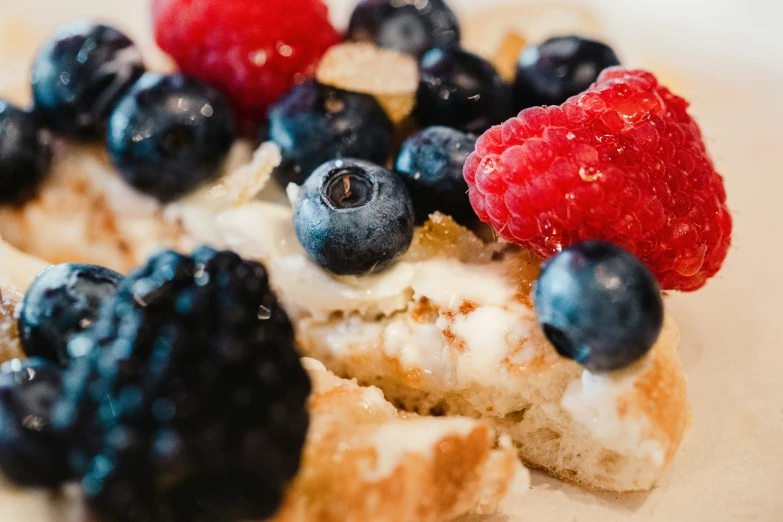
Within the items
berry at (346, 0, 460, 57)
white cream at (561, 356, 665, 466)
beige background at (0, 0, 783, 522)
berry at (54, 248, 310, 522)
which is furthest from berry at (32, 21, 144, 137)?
white cream at (561, 356, 665, 466)

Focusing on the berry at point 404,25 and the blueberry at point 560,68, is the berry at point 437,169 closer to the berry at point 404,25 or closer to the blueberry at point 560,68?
the blueberry at point 560,68

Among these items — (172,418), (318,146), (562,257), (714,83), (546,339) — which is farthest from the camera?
(714,83)

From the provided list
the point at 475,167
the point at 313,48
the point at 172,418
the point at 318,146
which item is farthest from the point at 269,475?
the point at 313,48

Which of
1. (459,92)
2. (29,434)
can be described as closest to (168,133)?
(459,92)

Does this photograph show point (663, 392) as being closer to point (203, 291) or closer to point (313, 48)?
point (203, 291)

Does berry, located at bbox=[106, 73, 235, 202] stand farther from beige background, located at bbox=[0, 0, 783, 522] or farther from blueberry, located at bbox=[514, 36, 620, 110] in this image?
blueberry, located at bbox=[514, 36, 620, 110]
